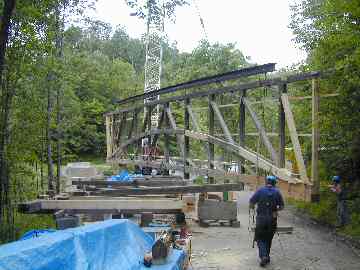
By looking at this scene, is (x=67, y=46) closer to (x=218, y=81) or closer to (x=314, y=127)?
(x=218, y=81)

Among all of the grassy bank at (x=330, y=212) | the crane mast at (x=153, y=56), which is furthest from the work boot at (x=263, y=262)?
the crane mast at (x=153, y=56)

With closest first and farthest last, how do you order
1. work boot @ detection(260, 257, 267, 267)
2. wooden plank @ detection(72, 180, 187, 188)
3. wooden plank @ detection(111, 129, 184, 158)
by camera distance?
work boot @ detection(260, 257, 267, 267), wooden plank @ detection(72, 180, 187, 188), wooden plank @ detection(111, 129, 184, 158)

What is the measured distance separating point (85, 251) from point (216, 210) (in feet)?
25.0

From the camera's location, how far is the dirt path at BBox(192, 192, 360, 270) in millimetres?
8820

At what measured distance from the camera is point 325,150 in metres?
12.5

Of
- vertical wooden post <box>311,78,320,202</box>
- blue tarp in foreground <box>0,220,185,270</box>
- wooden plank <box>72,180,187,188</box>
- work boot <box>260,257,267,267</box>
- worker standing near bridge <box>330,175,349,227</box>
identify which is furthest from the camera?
wooden plank <box>72,180,187,188</box>

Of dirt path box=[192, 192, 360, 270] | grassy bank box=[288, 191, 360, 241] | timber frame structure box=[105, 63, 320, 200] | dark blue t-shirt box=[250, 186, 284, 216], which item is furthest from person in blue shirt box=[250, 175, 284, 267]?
grassy bank box=[288, 191, 360, 241]

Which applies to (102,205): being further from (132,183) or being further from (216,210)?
(216,210)

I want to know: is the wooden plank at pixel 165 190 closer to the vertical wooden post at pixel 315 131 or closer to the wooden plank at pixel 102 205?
the wooden plank at pixel 102 205

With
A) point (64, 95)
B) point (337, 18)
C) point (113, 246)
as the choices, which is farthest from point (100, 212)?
point (64, 95)

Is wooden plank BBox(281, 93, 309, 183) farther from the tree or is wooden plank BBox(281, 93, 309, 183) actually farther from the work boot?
the work boot

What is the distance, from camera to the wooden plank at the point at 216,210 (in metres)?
12.8

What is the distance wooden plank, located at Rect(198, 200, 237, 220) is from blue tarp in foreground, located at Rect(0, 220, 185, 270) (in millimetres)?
6289

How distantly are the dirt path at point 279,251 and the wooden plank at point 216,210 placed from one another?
0.35 m
